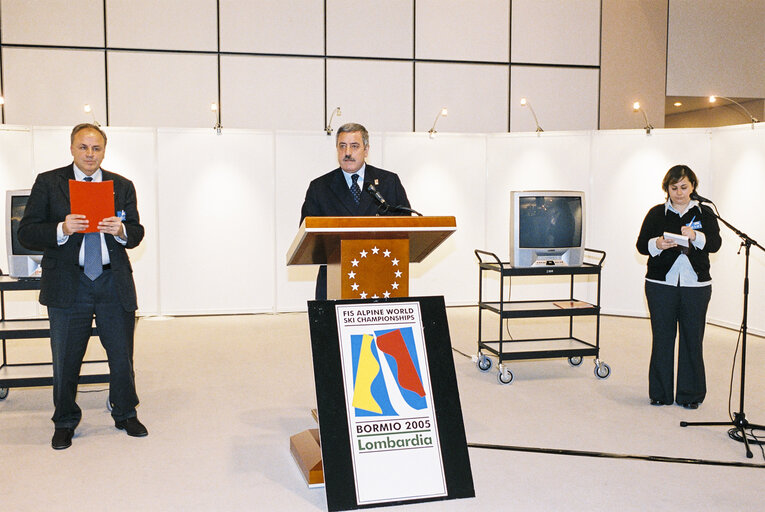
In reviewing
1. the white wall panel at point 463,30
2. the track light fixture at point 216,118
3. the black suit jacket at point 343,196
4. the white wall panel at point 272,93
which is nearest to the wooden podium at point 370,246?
the black suit jacket at point 343,196

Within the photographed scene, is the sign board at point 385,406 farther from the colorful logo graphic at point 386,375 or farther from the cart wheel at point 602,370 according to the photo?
the cart wheel at point 602,370

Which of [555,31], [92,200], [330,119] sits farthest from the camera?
[555,31]

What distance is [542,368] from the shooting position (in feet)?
18.4

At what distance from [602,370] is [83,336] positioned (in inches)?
147

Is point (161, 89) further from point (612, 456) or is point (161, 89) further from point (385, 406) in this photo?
point (612, 456)

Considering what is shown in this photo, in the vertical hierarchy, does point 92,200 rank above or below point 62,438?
above

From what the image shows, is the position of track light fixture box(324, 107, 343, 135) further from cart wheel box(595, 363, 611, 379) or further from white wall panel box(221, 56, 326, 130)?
cart wheel box(595, 363, 611, 379)

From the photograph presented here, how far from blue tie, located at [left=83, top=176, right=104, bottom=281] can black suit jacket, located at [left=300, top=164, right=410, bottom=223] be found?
1130mm

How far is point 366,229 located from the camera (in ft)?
8.59

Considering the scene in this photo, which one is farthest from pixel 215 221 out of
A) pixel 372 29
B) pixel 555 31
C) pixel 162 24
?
pixel 555 31

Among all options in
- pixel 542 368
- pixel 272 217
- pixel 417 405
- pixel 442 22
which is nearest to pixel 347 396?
pixel 417 405

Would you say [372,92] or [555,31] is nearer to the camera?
[372,92]

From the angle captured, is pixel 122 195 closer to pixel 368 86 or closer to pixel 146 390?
pixel 146 390

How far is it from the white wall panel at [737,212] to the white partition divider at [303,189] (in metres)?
0.04
